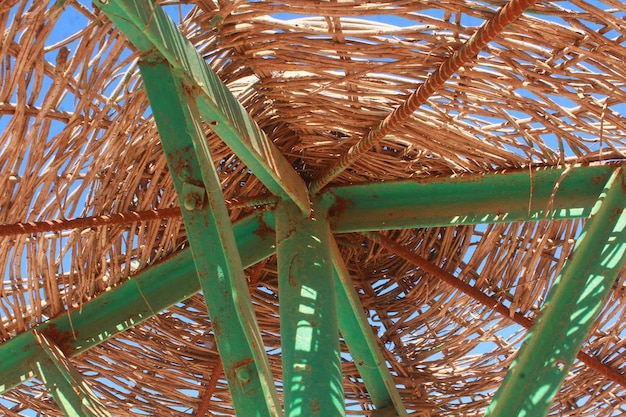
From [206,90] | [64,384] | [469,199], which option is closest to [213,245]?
[206,90]

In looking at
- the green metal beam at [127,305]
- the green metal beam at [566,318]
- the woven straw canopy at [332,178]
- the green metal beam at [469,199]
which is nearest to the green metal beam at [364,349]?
the woven straw canopy at [332,178]

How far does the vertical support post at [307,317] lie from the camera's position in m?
2.07

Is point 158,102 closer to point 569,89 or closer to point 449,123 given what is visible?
Answer: point 449,123

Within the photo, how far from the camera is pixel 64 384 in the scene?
2482 millimetres

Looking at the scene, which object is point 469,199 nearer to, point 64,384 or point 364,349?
point 364,349

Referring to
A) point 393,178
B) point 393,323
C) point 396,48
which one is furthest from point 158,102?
point 393,323

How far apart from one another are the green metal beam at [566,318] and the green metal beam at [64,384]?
1186 millimetres

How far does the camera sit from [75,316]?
109 inches

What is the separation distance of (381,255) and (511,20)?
1696 mm

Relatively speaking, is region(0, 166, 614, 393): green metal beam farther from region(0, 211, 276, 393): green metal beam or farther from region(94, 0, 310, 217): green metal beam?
region(94, 0, 310, 217): green metal beam

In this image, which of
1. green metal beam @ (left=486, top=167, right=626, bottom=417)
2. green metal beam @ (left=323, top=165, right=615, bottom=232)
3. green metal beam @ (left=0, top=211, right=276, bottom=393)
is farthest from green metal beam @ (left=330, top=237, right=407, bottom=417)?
green metal beam @ (left=486, top=167, right=626, bottom=417)

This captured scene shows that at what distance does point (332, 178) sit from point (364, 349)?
23.9 inches

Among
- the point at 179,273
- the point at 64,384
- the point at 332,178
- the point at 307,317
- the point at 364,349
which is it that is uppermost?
the point at 332,178

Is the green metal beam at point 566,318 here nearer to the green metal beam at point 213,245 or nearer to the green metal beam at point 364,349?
the green metal beam at point 213,245
